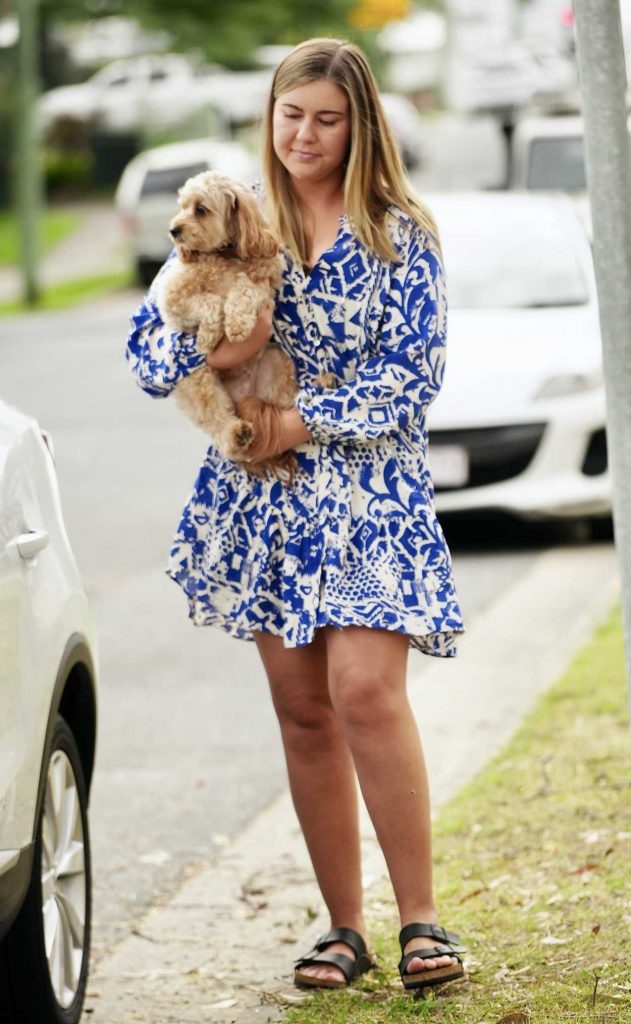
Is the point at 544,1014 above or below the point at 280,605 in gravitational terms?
below

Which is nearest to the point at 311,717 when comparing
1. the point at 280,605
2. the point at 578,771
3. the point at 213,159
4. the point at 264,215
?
the point at 280,605

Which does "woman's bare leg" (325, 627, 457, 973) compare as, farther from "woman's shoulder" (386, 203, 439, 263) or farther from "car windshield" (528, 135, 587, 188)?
"car windshield" (528, 135, 587, 188)

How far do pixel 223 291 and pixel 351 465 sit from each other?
17.4 inches

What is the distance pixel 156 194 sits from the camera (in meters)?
27.5

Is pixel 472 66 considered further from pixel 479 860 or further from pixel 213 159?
pixel 479 860

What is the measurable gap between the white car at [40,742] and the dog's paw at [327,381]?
2.07 ft

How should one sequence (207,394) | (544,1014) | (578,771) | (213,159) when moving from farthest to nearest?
(213,159) < (578,771) < (207,394) < (544,1014)

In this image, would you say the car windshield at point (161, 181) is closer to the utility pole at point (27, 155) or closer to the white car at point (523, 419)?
the utility pole at point (27, 155)

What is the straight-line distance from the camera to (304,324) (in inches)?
154

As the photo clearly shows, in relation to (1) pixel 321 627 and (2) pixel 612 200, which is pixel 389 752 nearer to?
(1) pixel 321 627

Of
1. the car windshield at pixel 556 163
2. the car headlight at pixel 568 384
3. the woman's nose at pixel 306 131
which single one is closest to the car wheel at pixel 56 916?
the woman's nose at pixel 306 131

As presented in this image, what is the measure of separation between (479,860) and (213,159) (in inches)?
934

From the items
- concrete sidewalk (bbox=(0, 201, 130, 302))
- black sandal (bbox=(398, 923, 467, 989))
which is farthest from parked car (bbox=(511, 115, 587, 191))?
black sandal (bbox=(398, 923, 467, 989))

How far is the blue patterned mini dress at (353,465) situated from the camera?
12.5 ft
